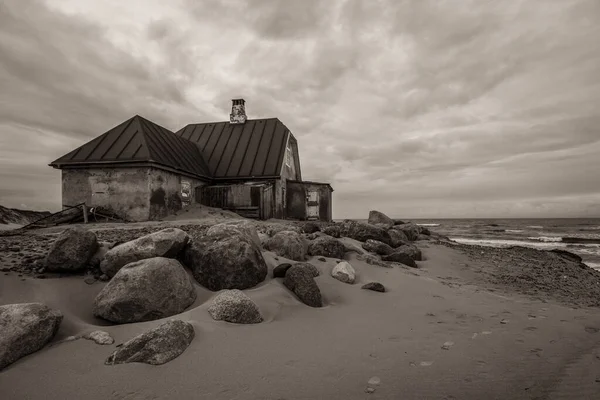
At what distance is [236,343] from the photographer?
3039 mm

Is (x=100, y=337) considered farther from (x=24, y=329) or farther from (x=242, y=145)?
(x=242, y=145)

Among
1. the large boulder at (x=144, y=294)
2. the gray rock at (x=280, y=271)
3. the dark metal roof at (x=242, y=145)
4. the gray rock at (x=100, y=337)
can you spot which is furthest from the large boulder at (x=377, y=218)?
the gray rock at (x=100, y=337)

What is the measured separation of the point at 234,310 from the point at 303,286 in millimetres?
1280

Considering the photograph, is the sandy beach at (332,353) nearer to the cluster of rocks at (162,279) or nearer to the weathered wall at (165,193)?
the cluster of rocks at (162,279)

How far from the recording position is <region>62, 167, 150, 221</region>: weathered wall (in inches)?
511

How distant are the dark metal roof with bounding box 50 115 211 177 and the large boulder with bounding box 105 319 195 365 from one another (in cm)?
1150

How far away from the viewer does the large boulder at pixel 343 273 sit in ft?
17.5

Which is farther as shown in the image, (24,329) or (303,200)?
(303,200)

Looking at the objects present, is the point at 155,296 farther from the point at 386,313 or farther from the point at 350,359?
the point at 386,313

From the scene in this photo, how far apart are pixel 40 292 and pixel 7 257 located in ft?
5.38

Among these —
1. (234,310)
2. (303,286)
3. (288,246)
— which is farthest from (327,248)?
(234,310)

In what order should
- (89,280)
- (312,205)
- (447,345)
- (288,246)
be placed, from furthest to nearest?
(312,205) → (288,246) → (89,280) → (447,345)

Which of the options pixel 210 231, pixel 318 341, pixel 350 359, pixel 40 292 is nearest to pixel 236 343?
pixel 318 341

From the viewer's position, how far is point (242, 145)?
64.1ft
